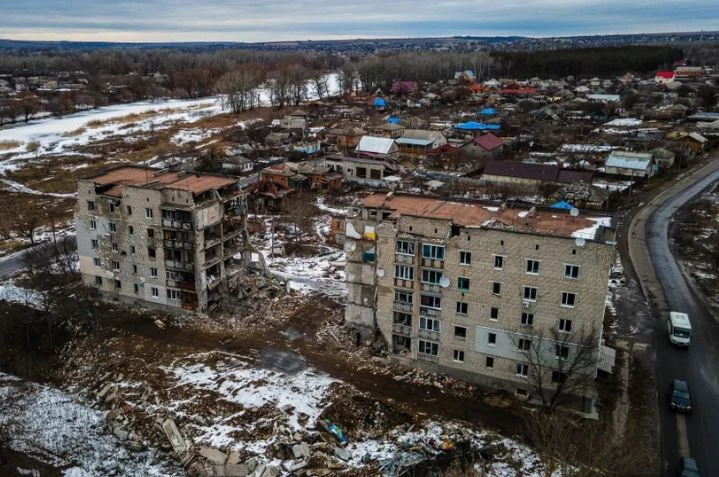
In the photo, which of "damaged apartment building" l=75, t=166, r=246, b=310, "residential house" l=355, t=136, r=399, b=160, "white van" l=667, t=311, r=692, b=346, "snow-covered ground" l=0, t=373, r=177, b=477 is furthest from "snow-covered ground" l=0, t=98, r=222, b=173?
"white van" l=667, t=311, r=692, b=346

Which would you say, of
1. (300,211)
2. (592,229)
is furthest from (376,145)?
(592,229)

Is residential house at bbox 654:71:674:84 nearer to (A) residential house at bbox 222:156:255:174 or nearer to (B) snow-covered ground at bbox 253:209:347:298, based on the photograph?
(A) residential house at bbox 222:156:255:174

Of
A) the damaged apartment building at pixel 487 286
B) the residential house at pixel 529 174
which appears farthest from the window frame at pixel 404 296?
the residential house at pixel 529 174

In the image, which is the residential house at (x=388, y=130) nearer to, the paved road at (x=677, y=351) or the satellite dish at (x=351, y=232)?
the paved road at (x=677, y=351)

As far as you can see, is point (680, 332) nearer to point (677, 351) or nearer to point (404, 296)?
point (677, 351)

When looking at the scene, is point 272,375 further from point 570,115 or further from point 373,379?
point 570,115

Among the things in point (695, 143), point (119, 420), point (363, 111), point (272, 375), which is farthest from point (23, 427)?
point (363, 111)

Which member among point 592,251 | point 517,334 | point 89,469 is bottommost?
point 89,469
